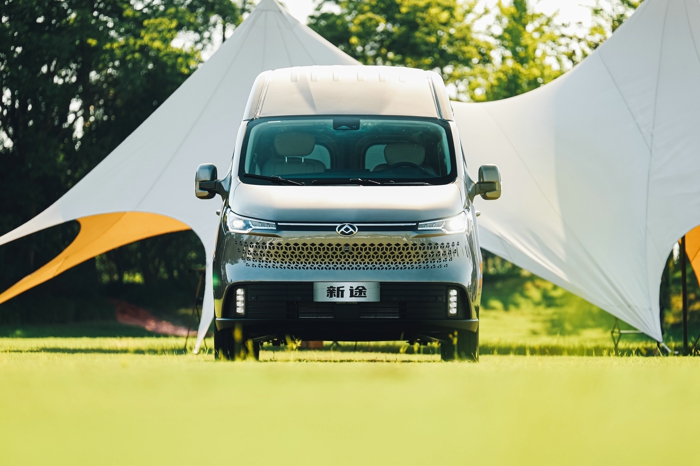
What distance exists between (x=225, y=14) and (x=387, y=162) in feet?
86.6

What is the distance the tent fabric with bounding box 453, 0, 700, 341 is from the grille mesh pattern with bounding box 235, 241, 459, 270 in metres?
6.19

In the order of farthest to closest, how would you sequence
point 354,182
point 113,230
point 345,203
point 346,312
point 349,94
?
1. point 113,230
2. point 349,94
3. point 354,182
4. point 345,203
5. point 346,312

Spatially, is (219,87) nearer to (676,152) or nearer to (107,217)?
(107,217)

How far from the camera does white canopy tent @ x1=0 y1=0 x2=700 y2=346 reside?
14.4m

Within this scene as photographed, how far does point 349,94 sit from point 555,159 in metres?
7.25

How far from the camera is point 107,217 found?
18.2 m

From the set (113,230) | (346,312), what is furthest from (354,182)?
(113,230)

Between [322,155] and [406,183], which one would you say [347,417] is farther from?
[322,155]

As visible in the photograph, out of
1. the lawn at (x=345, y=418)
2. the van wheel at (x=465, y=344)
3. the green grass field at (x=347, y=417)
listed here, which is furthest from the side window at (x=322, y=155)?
the lawn at (x=345, y=418)

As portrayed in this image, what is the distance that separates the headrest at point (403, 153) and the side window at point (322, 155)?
→ 1.64 ft

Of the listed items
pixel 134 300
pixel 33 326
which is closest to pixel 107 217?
pixel 33 326

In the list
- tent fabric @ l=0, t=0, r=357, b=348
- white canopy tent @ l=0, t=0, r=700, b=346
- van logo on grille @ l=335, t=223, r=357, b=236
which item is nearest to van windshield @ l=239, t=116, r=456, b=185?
van logo on grille @ l=335, t=223, r=357, b=236

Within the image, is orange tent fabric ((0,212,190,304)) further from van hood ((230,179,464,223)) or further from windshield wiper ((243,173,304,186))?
van hood ((230,179,464,223))

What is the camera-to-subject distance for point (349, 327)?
7.91 metres
